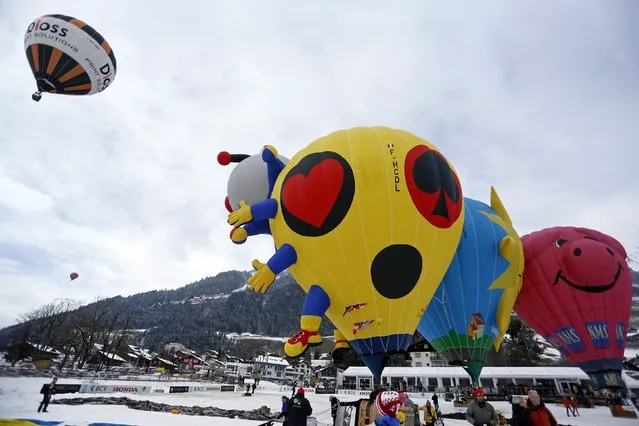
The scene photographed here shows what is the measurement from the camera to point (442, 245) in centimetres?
741

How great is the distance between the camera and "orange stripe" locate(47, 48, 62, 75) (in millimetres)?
13625

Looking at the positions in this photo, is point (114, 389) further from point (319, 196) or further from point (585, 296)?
point (585, 296)

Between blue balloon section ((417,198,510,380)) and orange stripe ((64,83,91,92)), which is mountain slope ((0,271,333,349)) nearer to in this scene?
orange stripe ((64,83,91,92))

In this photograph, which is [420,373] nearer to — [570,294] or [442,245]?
[570,294]

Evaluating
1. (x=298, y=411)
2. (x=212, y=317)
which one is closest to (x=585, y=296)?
(x=298, y=411)

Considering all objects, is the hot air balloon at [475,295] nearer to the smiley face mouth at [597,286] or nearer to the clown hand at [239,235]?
the smiley face mouth at [597,286]

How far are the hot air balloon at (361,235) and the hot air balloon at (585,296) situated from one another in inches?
208

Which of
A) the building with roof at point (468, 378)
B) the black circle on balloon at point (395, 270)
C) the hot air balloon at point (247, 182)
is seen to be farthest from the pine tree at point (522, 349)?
the hot air balloon at point (247, 182)

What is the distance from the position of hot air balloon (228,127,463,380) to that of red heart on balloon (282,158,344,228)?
18 mm

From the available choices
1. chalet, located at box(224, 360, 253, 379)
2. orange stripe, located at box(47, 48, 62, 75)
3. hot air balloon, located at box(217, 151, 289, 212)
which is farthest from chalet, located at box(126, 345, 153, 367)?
hot air balloon, located at box(217, 151, 289, 212)

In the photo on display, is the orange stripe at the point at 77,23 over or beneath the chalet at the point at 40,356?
over

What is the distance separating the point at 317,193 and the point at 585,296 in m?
8.50

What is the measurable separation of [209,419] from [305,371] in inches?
2844

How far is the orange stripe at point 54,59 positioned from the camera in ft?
44.7
